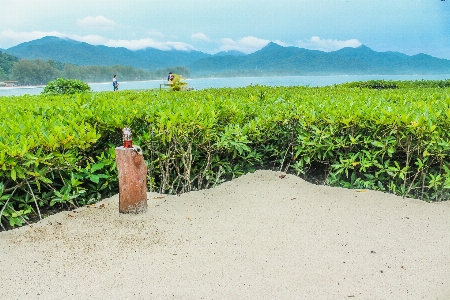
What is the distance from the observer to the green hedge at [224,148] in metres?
4.17

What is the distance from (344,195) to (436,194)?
1.06 m

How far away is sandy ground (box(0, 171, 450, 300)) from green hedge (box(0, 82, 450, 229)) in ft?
0.92

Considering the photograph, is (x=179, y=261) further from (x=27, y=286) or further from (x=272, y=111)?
(x=272, y=111)

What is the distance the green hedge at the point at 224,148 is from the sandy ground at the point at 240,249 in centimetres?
28

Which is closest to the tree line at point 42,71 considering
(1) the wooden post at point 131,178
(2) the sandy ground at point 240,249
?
(1) the wooden post at point 131,178

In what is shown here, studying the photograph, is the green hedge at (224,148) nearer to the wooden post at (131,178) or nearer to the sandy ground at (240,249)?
the sandy ground at (240,249)

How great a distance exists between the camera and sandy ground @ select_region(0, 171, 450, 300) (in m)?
3.02

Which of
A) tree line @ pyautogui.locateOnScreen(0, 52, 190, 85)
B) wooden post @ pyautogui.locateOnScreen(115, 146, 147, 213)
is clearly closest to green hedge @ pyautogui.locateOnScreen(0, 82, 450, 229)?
wooden post @ pyautogui.locateOnScreen(115, 146, 147, 213)

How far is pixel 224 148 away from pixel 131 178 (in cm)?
133

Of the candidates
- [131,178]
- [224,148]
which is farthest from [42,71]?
[131,178]

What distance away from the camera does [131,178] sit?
3.92m

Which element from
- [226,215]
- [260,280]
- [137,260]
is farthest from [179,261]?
[226,215]

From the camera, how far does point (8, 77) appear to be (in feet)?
389

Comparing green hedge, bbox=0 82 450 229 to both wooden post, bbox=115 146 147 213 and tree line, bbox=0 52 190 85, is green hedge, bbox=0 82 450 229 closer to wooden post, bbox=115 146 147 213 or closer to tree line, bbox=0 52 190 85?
wooden post, bbox=115 146 147 213
